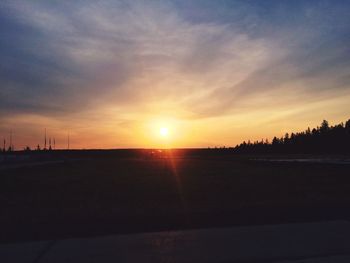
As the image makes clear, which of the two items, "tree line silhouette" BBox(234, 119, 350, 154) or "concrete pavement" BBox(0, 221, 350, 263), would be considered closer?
"concrete pavement" BBox(0, 221, 350, 263)

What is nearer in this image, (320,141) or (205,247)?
(205,247)

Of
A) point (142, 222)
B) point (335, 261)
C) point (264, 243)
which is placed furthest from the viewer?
point (142, 222)

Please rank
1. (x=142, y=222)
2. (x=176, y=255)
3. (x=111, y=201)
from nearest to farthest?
(x=176, y=255) → (x=142, y=222) → (x=111, y=201)

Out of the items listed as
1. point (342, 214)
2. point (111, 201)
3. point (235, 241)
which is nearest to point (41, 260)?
point (235, 241)

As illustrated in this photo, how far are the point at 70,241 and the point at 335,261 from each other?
13.4ft

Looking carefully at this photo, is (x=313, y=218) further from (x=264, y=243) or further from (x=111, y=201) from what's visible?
(x=111, y=201)

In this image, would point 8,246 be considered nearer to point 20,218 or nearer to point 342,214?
point 20,218

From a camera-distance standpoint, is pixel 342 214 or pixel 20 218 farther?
pixel 20 218

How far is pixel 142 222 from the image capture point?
9.62 metres

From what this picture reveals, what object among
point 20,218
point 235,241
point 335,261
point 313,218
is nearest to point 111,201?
point 20,218

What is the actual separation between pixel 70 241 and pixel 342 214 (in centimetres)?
602

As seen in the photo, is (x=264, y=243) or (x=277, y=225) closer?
(x=264, y=243)

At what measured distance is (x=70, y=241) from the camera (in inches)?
295

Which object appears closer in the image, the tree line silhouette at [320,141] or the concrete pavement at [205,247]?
the concrete pavement at [205,247]
